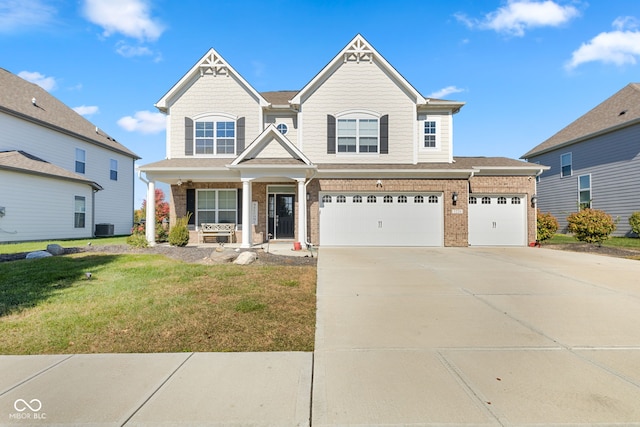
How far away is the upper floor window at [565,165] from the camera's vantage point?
21.3 m

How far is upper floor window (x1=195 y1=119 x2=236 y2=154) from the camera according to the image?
15.0 m

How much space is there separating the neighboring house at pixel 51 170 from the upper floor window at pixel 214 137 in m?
7.89

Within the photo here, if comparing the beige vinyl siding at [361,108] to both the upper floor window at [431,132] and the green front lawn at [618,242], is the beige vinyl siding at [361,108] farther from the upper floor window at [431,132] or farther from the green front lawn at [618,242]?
the green front lawn at [618,242]

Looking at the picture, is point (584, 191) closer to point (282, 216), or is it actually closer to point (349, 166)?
point (349, 166)

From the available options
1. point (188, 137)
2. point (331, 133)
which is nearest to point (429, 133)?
point (331, 133)

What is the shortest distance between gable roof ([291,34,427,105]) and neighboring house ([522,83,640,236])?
1237 centimetres

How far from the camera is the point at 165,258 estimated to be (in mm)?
9977

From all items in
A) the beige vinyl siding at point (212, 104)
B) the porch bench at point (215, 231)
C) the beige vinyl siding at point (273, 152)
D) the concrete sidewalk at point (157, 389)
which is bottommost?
the concrete sidewalk at point (157, 389)

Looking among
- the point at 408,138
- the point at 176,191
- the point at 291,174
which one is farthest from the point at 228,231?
the point at 408,138

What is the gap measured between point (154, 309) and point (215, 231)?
9.95m

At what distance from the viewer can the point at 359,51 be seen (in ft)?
48.1

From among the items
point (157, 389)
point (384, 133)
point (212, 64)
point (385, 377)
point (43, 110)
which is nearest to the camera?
point (157, 389)

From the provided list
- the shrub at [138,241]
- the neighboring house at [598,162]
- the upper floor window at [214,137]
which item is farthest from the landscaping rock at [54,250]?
the neighboring house at [598,162]

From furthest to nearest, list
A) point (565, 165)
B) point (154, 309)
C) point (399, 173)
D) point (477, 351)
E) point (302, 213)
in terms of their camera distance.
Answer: point (565, 165) < point (399, 173) < point (302, 213) < point (154, 309) < point (477, 351)
